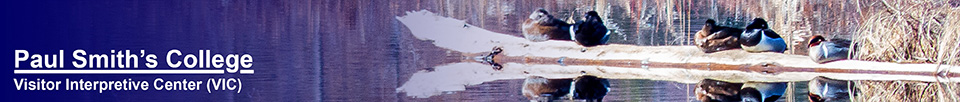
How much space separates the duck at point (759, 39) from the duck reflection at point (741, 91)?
0.11 metres

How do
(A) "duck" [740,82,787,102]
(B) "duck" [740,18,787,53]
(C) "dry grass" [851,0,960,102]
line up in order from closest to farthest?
(C) "dry grass" [851,0,960,102], (A) "duck" [740,82,787,102], (B) "duck" [740,18,787,53]

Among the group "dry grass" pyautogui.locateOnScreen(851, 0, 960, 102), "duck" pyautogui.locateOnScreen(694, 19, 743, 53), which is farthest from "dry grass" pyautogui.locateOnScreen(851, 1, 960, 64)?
"duck" pyautogui.locateOnScreen(694, 19, 743, 53)

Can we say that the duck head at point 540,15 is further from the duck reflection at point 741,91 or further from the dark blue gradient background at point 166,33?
the dark blue gradient background at point 166,33

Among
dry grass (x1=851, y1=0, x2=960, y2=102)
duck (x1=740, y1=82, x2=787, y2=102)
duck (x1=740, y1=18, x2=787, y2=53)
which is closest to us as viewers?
dry grass (x1=851, y1=0, x2=960, y2=102)

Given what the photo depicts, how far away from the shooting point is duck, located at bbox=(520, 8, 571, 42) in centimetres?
315

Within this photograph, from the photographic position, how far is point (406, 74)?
10.3ft

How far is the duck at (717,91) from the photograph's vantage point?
3.05 metres

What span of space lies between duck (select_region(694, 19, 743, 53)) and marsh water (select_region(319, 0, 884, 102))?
0.07 ft

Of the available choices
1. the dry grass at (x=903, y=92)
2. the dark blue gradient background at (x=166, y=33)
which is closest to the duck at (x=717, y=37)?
the dry grass at (x=903, y=92)

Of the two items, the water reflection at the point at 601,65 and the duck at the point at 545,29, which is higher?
the duck at the point at 545,29

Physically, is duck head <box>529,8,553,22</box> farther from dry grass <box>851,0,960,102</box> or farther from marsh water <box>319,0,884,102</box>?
dry grass <box>851,0,960,102</box>

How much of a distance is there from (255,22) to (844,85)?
1.48 metres

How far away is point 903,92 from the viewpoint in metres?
2.97

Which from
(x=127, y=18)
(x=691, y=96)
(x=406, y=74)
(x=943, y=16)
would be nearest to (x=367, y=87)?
(x=406, y=74)
